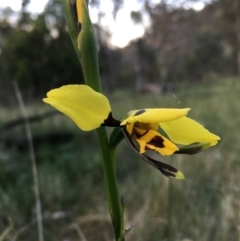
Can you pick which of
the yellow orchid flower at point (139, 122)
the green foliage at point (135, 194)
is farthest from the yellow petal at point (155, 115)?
the green foliage at point (135, 194)

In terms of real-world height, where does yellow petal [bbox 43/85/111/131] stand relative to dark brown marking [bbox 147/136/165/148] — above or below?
above

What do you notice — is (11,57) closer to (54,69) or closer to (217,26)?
(54,69)

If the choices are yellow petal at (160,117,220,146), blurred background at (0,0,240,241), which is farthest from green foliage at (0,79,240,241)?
yellow petal at (160,117,220,146)

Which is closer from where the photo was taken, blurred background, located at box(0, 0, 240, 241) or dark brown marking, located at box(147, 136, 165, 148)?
dark brown marking, located at box(147, 136, 165, 148)

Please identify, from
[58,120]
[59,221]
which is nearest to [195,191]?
[59,221]

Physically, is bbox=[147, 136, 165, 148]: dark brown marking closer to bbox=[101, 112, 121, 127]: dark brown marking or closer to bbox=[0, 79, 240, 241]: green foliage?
bbox=[101, 112, 121, 127]: dark brown marking

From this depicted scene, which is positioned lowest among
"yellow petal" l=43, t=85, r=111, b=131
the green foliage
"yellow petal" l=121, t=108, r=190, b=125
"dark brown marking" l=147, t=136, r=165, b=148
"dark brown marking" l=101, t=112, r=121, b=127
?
the green foliage
